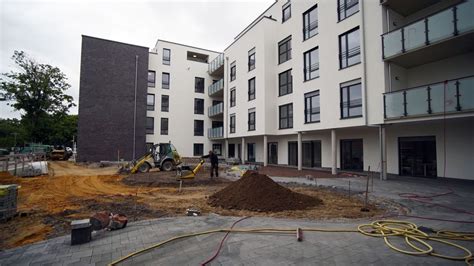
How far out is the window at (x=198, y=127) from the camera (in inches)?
1259

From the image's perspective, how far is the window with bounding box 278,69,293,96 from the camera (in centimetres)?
2056

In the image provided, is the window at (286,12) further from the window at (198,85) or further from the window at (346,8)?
the window at (198,85)

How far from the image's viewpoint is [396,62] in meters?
12.6

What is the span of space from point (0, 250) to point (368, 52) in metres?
16.3

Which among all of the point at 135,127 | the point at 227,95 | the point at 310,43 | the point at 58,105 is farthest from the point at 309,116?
the point at 58,105

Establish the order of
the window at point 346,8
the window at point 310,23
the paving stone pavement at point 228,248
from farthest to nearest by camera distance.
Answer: the window at point 310,23 < the window at point 346,8 < the paving stone pavement at point 228,248

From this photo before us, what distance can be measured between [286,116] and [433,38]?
11.7 metres

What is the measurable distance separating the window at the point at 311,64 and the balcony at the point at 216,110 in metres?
13.4

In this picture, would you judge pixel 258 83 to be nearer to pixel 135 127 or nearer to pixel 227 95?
pixel 227 95

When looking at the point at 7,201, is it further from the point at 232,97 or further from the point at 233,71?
the point at 233,71

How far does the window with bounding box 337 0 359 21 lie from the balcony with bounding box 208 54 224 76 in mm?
16788

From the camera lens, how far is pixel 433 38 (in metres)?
10.2

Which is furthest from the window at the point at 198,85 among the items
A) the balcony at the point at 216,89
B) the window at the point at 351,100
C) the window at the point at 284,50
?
the window at the point at 351,100

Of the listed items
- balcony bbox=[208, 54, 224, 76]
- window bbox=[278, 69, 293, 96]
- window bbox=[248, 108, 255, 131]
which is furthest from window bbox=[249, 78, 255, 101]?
balcony bbox=[208, 54, 224, 76]
